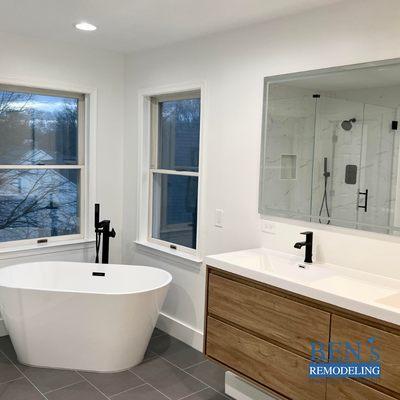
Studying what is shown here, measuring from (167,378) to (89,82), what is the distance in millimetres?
2565

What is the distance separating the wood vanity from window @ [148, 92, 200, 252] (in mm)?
1181

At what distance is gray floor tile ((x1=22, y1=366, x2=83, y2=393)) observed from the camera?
3.05 m

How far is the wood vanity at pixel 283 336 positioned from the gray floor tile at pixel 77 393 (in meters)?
0.78

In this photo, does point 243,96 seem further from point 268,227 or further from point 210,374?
point 210,374

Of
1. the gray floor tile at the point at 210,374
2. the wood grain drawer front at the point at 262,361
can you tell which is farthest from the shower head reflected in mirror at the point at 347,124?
the gray floor tile at the point at 210,374

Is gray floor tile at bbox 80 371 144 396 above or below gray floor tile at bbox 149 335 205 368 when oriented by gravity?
below

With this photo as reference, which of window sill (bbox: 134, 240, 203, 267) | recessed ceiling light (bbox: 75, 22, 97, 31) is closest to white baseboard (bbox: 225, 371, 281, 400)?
window sill (bbox: 134, 240, 203, 267)

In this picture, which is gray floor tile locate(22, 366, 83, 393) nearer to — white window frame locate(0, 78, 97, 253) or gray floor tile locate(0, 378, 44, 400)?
gray floor tile locate(0, 378, 44, 400)

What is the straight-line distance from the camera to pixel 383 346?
1.96 meters

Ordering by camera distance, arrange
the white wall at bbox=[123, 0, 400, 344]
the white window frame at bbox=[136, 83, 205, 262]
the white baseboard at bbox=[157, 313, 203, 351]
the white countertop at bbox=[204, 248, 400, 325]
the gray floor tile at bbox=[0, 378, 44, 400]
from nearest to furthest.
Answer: the white countertop at bbox=[204, 248, 400, 325] → the white wall at bbox=[123, 0, 400, 344] → the gray floor tile at bbox=[0, 378, 44, 400] → the white baseboard at bbox=[157, 313, 203, 351] → the white window frame at bbox=[136, 83, 205, 262]

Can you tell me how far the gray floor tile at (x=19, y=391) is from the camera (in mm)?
2900

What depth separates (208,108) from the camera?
11.4 feet

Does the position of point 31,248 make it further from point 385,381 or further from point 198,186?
point 385,381

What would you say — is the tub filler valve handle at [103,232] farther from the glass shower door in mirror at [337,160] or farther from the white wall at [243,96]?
the glass shower door in mirror at [337,160]
